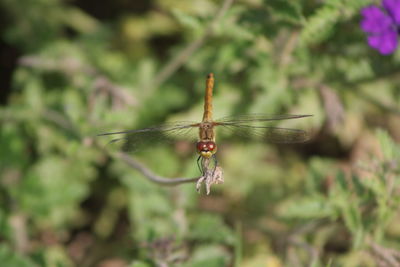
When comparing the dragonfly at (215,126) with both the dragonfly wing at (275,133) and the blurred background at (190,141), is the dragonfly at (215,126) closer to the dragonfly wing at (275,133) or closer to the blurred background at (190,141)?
the dragonfly wing at (275,133)

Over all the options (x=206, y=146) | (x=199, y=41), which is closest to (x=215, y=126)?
(x=206, y=146)

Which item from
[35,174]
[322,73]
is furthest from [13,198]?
[322,73]

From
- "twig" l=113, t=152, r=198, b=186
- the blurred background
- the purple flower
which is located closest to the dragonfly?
"twig" l=113, t=152, r=198, b=186

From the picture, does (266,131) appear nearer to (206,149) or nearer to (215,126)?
(215,126)

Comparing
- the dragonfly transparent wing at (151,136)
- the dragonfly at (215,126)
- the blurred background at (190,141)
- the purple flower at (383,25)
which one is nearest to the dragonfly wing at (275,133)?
the dragonfly at (215,126)

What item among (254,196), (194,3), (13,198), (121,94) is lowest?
(13,198)

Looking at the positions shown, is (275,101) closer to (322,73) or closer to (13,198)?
(322,73)

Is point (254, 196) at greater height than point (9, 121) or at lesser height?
lesser
